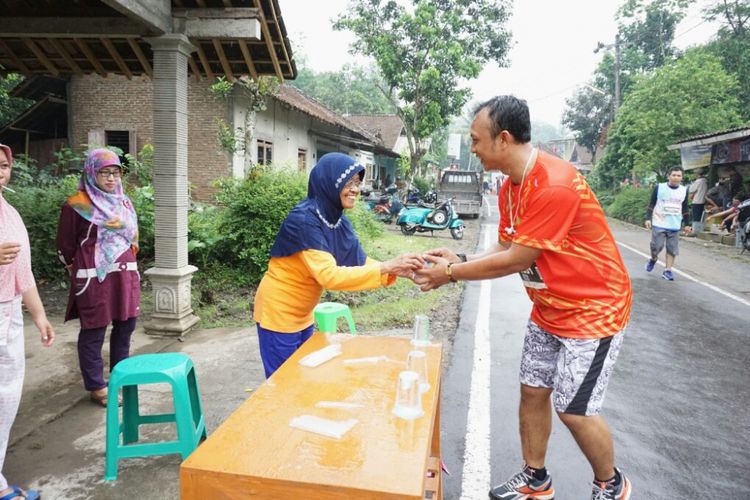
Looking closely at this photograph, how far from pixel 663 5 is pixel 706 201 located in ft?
60.3

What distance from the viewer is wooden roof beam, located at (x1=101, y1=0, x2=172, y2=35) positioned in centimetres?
421

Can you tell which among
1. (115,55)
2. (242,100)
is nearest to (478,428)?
(115,55)

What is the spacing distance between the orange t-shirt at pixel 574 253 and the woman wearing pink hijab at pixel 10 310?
2.39 m

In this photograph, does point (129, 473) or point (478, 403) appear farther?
point (478, 403)

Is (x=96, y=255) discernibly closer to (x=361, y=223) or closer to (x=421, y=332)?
(x=421, y=332)

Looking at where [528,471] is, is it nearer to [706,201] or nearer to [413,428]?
[413,428]

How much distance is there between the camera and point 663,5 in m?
29.2

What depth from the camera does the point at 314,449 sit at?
1631 millimetres

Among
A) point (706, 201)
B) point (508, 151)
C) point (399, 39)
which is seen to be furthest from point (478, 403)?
point (399, 39)

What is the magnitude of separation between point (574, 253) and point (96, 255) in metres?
3.05

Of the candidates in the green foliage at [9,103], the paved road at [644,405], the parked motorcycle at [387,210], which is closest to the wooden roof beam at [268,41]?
the paved road at [644,405]

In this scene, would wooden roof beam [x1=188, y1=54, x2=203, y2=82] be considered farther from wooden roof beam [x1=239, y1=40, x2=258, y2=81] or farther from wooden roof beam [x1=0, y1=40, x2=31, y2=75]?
wooden roof beam [x1=0, y1=40, x2=31, y2=75]

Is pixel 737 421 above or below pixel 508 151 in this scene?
below

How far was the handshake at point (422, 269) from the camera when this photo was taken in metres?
2.79
